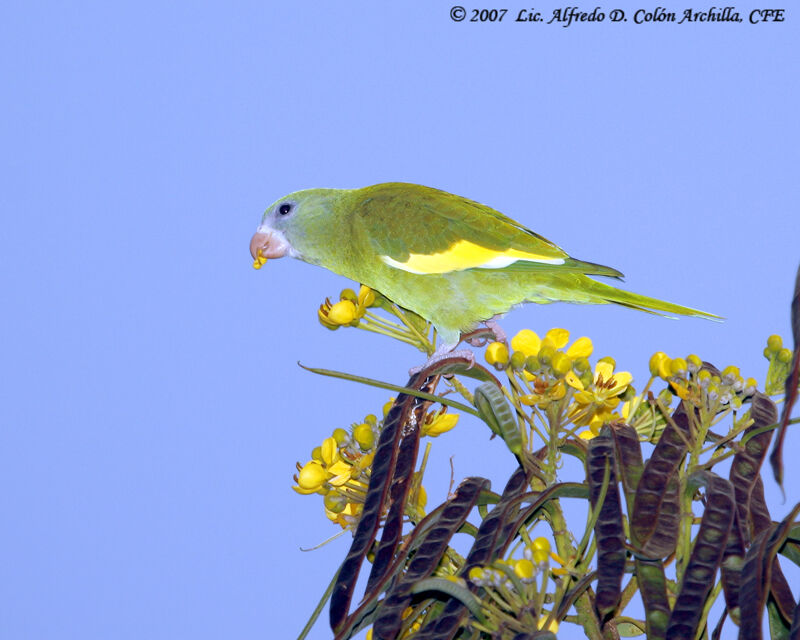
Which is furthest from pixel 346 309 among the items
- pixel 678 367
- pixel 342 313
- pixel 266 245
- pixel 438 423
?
pixel 266 245

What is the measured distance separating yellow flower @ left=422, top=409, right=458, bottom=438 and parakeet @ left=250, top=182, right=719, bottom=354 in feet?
0.87

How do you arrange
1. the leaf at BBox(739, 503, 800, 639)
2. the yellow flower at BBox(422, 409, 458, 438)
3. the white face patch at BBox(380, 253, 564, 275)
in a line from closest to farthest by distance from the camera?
the leaf at BBox(739, 503, 800, 639) → the yellow flower at BBox(422, 409, 458, 438) → the white face patch at BBox(380, 253, 564, 275)

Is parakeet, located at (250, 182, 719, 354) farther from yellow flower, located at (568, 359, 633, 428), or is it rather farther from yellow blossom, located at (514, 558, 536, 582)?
yellow blossom, located at (514, 558, 536, 582)

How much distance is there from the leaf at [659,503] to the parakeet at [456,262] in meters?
0.43

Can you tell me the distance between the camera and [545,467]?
0.82 meters

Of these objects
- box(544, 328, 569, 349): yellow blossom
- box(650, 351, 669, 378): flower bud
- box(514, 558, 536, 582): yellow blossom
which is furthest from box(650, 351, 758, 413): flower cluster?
box(514, 558, 536, 582): yellow blossom

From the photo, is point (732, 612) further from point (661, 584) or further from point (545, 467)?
point (545, 467)

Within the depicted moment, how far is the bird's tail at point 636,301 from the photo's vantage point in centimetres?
116

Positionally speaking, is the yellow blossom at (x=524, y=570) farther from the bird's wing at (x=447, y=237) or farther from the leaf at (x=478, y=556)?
the bird's wing at (x=447, y=237)

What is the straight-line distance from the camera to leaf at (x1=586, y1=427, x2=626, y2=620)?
0.70m

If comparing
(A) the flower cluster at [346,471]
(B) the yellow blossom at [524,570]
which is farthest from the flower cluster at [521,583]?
(A) the flower cluster at [346,471]

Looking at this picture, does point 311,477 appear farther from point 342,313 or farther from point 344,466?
point 342,313

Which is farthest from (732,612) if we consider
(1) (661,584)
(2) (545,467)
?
(2) (545,467)

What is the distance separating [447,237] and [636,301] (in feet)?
0.91
